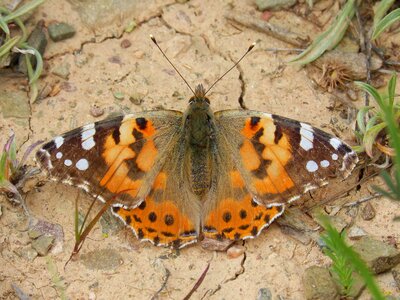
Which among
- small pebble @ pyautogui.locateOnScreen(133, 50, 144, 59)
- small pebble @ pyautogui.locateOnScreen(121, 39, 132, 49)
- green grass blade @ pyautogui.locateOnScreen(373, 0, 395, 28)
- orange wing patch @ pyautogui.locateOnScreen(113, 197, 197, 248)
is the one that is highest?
green grass blade @ pyautogui.locateOnScreen(373, 0, 395, 28)

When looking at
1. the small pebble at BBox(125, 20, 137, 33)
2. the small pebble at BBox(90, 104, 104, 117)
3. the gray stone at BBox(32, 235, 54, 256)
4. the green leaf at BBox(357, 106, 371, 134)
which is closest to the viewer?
the gray stone at BBox(32, 235, 54, 256)

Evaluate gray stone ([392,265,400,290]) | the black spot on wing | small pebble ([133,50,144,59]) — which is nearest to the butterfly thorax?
the black spot on wing

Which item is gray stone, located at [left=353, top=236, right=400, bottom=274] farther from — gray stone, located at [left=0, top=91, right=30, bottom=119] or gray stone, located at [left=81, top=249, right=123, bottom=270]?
gray stone, located at [left=0, top=91, right=30, bottom=119]

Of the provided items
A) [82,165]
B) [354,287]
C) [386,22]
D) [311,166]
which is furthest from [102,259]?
[386,22]

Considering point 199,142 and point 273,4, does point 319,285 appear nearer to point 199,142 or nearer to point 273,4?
point 199,142

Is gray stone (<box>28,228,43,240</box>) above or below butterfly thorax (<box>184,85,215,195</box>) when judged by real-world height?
below

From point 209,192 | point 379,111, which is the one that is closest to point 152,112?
point 209,192

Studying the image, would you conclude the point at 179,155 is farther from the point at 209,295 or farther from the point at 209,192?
the point at 209,295
